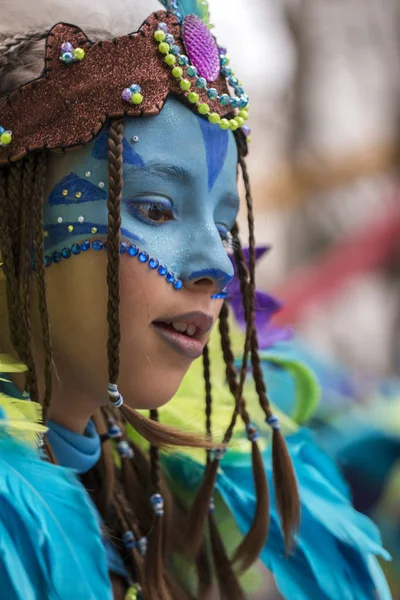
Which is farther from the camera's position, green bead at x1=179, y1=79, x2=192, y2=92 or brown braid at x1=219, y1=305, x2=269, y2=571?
brown braid at x1=219, y1=305, x2=269, y2=571

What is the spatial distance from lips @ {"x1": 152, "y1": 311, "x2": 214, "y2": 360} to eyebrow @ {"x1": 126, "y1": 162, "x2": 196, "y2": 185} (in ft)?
0.65

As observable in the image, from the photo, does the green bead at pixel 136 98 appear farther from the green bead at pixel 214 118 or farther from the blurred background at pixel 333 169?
the blurred background at pixel 333 169

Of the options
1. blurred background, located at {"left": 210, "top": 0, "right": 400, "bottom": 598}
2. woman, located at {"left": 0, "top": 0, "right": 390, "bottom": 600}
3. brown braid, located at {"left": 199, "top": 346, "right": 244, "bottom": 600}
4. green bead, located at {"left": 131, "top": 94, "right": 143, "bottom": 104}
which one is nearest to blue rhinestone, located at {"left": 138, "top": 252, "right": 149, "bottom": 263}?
woman, located at {"left": 0, "top": 0, "right": 390, "bottom": 600}

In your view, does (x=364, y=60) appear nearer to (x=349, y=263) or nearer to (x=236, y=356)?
(x=349, y=263)

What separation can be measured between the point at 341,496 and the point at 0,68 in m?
0.99

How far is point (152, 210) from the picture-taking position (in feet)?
3.59

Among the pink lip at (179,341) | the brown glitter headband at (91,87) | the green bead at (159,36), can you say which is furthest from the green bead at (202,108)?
the pink lip at (179,341)

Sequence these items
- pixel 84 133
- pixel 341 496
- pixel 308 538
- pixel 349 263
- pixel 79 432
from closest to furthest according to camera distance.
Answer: pixel 84 133
pixel 79 432
pixel 308 538
pixel 341 496
pixel 349 263

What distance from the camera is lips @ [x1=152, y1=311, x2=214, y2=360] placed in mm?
1113

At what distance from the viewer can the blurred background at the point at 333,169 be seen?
483 centimetres

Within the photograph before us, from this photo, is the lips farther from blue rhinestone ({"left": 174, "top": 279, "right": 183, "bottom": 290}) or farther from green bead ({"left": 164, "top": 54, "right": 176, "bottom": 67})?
green bead ({"left": 164, "top": 54, "right": 176, "bottom": 67})

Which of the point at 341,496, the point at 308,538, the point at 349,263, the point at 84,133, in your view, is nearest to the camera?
the point at 84,133

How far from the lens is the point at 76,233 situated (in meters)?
1.08

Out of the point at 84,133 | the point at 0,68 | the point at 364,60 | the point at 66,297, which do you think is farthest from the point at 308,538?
the point at 364,60
